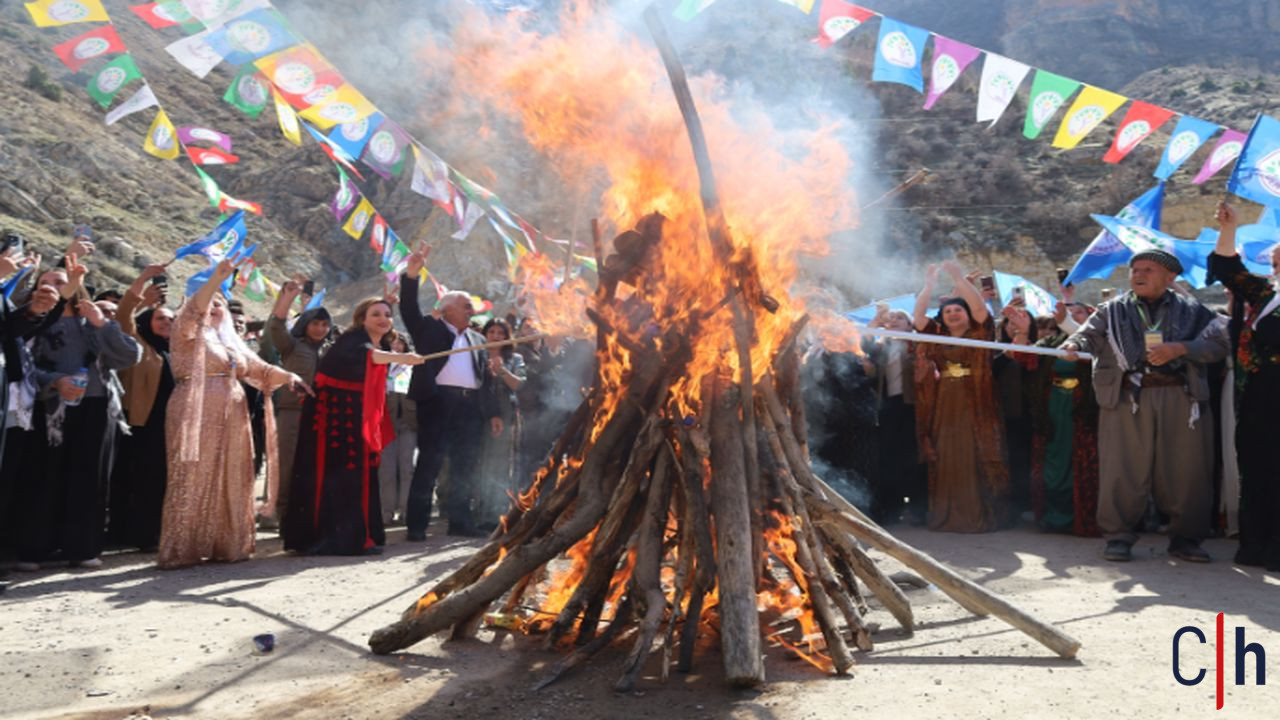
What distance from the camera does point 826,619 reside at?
11.7ft

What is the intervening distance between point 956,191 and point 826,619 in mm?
38539

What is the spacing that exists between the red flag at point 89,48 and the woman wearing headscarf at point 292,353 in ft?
7.89

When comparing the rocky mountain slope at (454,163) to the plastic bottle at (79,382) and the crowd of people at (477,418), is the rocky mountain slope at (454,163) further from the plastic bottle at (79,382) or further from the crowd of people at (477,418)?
the plastic bottle at (79,382)

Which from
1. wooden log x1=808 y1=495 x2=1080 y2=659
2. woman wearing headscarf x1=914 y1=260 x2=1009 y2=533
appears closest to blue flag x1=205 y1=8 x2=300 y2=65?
A: woman wearing headscarf x1=914 y1=260 x2=1009 y2=533

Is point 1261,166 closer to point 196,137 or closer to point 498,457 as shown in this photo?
point 498,457

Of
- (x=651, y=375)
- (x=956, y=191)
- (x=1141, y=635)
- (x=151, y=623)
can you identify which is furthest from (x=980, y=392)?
(x=956, y=191)

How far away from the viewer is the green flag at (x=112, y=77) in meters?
8.12

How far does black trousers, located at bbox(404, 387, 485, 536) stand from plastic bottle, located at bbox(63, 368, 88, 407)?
237 centimetres

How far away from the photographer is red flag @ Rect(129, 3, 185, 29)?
23.7ft

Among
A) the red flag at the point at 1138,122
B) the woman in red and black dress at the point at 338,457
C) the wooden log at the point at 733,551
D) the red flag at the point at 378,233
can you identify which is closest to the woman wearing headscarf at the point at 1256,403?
the red flag at the point at 1138,122

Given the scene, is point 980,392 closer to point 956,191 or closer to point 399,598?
point 399,598

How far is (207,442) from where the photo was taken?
6109 mm

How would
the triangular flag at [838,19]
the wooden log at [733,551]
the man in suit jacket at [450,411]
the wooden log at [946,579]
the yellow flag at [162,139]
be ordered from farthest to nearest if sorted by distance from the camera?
the yellow flag at [162,139]
the triangular flag at [838,19]
the man in suit jacket at [450,411]
the wooden log at [946,579]
the wooden log at [733,551]

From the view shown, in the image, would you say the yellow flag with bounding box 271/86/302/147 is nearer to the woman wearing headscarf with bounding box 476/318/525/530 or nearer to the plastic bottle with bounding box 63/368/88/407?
the woman wearing headscarf with bounding box 476/318/525/530
